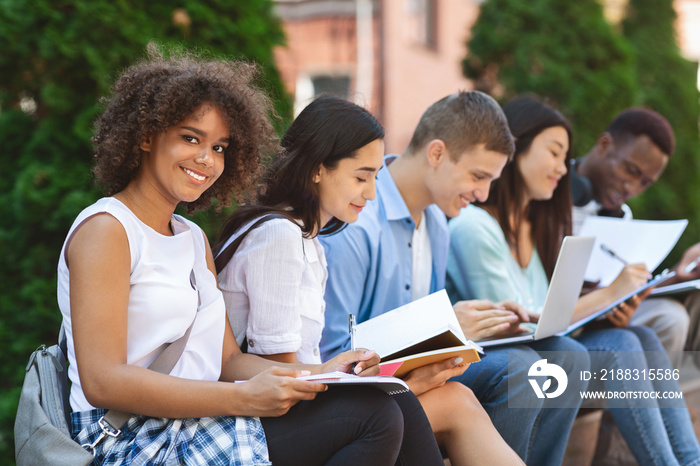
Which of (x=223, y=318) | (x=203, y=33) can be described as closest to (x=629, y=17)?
(x=203, y=33)

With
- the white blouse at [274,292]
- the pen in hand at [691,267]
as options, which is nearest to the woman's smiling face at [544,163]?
the pen in hand at [691,267]

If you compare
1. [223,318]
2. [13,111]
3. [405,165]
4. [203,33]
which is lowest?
[223,318]

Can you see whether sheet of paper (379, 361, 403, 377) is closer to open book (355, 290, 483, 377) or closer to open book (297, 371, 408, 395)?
open book (355, 290, 483, 377)

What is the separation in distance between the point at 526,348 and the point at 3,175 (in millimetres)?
2372

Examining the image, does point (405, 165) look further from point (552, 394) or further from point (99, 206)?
point (99, 206)

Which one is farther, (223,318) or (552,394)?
(552,394)

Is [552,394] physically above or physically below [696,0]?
below

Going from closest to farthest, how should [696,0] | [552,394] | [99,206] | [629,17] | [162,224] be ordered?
[99,206]
[162,224]
[552,394]
[629,17]
[696,0]

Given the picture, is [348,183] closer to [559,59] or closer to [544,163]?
[544,163]

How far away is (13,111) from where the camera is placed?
11.1ft

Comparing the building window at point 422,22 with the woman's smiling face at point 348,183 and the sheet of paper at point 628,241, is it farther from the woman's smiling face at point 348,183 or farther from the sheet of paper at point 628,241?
the woman's smiling face at point 348,183

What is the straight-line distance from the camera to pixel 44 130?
331 centimetres

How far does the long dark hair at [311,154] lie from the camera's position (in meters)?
2.50

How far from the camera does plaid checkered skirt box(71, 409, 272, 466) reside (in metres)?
1.78
